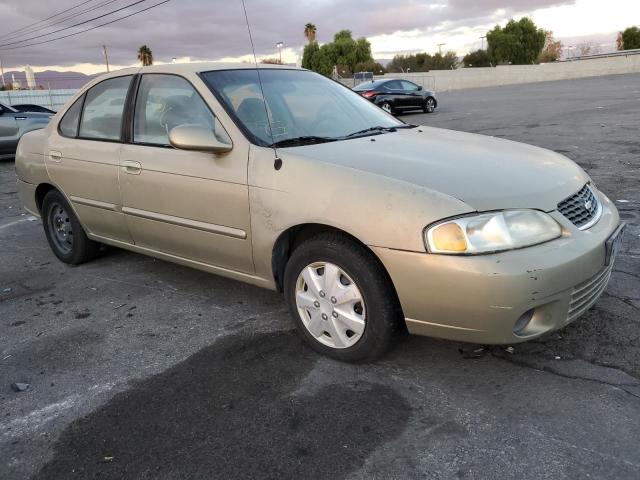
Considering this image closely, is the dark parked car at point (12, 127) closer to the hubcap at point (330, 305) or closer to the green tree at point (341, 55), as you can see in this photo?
the hubcap at point (330, 305)

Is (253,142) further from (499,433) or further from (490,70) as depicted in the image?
(490,70)

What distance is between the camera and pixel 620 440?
7.88 feet

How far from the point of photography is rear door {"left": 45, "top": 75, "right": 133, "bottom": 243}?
4.34 metres

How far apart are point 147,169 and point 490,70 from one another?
167 feet

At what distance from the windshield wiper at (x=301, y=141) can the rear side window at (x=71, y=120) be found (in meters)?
2.16

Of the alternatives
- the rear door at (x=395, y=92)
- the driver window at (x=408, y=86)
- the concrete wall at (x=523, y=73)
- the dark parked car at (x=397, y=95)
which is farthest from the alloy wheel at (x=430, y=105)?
the concrete wall at (x=523, y=73)

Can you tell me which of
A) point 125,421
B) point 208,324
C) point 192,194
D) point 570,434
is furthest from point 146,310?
point 570,434

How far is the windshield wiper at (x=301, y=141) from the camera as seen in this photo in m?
3.48

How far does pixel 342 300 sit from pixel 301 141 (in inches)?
42.1

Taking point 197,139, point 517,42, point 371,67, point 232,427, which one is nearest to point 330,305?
point 232,427

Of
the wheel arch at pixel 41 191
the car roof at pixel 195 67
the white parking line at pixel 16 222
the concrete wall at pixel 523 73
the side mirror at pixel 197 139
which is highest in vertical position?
the car roof at pixel 195 67

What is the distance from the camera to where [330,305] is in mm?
3129

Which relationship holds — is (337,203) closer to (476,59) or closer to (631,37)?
(476,59)

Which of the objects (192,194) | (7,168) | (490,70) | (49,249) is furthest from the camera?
(490,70)
